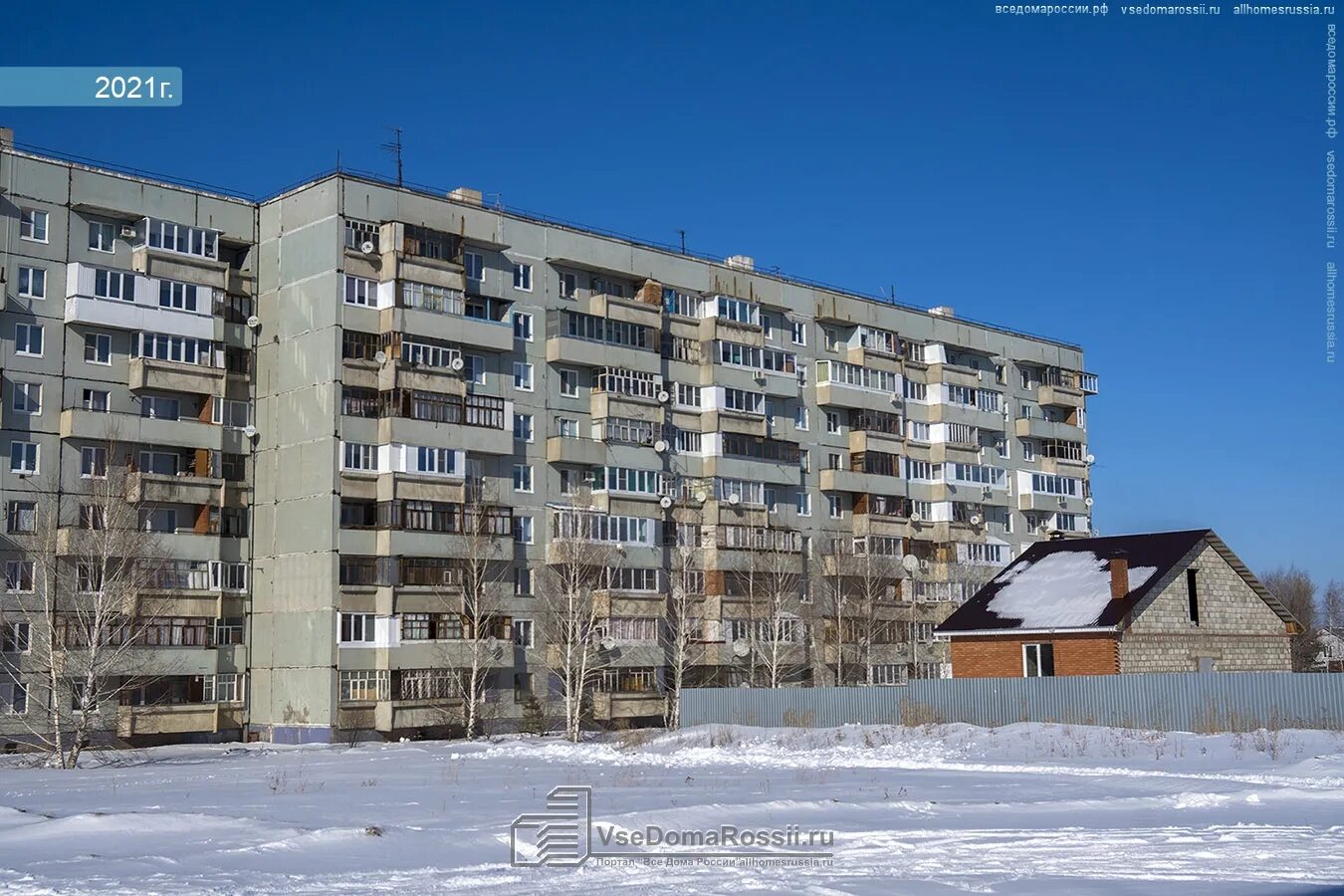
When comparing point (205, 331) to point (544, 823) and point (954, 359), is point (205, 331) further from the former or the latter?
point (954, 359)

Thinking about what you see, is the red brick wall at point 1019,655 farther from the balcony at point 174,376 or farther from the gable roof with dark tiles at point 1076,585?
the balcony at point 174,376

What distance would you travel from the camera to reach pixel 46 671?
47000 millimetres

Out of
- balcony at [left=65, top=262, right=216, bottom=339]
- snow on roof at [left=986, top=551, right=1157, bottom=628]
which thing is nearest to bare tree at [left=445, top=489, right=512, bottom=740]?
balcony at [left=65, top=262, right=216, bottom=339]

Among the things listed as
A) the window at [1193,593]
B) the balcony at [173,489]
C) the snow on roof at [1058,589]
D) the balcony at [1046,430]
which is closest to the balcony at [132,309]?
the balcony at [173,489]

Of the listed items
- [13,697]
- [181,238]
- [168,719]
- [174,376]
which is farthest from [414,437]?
[13,697]

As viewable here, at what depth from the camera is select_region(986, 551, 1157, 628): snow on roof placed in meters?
49.6

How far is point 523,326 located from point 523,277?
2347 mm

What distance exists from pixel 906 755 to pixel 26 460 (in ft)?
114

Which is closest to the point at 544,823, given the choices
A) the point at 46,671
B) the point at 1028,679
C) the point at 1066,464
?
the point at 1028,679

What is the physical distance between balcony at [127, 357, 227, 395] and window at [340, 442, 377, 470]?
6000 millimetres

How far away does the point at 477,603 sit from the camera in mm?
57625

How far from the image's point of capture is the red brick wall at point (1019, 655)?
4800 centimetres

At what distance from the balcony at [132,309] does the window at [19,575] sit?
955cm

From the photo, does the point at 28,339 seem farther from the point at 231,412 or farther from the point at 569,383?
the point at 569,383
